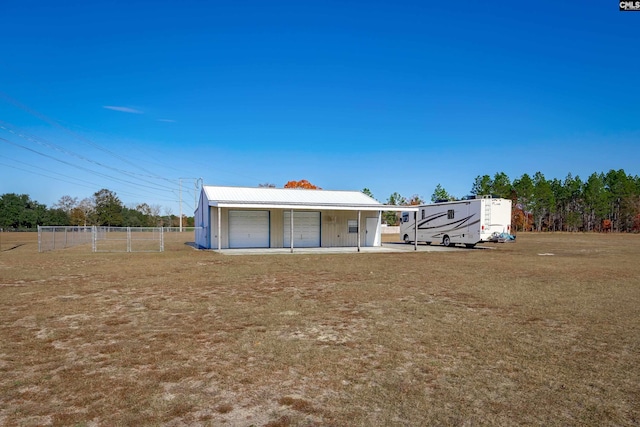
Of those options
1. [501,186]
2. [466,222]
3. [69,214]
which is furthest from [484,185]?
[69,214]

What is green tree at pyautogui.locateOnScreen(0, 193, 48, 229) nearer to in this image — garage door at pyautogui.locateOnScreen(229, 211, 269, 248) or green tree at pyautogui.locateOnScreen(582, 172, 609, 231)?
garage door at pyautogui.locateOnScreen(229, 211, 269, 248)

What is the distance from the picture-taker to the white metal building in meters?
23.6

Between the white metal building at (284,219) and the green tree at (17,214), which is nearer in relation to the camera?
the white metal building at (284,219)

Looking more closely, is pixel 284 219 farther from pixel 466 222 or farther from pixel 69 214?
pixel 69 214

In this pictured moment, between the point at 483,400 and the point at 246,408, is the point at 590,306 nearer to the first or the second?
the point at 483,400

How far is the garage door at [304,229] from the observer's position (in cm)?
2511

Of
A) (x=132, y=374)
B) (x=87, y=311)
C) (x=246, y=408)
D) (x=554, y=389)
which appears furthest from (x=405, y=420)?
(x=87, y=311)

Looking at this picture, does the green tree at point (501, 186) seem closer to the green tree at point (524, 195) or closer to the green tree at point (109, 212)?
the green tree at point (524, 195)

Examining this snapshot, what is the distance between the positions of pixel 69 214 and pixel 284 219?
7647cm

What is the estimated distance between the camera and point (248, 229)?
24141 mm

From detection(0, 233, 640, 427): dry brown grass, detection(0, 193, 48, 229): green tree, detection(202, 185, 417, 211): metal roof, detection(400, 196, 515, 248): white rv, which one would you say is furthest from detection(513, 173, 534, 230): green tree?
detection(0, 193, 48, 229): green tree

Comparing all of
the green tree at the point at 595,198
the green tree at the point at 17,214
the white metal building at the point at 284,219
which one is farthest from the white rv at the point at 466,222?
the green tree at the point at 17,214

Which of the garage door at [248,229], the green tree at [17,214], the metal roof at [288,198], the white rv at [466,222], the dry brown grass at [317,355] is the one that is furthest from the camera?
A: the green tree at [17,214]

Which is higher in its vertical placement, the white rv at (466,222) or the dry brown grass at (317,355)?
the white rv at (466,222)
